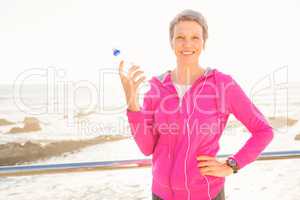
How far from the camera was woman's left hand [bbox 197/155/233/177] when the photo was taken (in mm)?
817

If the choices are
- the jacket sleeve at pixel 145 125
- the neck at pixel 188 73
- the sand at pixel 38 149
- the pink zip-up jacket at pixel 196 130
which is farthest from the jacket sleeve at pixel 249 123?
the sand at pixel 38 149

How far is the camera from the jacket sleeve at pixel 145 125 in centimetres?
82

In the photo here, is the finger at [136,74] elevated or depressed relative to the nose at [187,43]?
depressed

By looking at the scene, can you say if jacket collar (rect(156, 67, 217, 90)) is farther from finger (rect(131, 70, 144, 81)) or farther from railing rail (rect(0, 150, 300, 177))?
railing rail (rect(0, 150, 300, 177))

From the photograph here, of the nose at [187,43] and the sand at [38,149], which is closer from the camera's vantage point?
the nose at [187,43]

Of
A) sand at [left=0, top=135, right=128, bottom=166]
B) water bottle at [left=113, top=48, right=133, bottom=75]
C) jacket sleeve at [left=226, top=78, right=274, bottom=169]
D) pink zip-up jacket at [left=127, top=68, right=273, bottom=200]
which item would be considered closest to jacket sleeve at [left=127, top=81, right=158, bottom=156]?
pink zip-up jacket at [left=127, top=68, right=273, bottom=200]

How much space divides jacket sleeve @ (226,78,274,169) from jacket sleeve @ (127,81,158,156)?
0.68ft

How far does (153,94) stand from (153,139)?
12 cm

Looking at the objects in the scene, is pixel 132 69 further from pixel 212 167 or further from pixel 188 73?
pixel 212 167

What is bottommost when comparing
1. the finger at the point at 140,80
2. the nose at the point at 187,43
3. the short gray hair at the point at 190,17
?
the finger at the point at 140,80

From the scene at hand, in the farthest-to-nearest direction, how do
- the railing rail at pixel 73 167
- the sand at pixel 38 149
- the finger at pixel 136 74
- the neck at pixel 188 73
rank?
the sand at pixel 38 149 → the railing rail at pixel 73 167 → the neck at pixel 188 73 → the finger at pixel 136 74

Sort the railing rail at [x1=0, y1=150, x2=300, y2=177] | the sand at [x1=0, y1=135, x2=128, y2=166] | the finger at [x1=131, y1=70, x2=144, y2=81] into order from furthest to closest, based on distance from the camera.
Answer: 1. the sand at [x1=0, y1=135, x2=128, y2=166]
2. the railing rail at [x1=0, y1=150, x2=300, y2=177]
3. the finger at [x1=131, y1=70, x2=144, y2=81]

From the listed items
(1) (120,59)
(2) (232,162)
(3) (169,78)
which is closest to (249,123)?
(2) (232,162)

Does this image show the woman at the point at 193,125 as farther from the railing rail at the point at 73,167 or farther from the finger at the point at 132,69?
the railing rail at the point at 73,167
